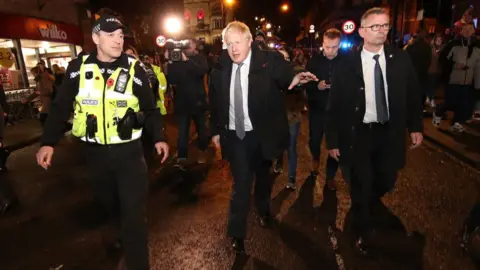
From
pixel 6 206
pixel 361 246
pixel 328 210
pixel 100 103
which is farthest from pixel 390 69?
pixel 6 206

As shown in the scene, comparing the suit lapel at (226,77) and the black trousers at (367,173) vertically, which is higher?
the suit lapel at (226,77)

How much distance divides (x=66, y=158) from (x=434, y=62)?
1022 cm

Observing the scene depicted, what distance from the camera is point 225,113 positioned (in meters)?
3.54

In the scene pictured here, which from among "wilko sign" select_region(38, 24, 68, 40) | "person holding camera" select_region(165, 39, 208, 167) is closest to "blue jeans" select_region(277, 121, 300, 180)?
"person holding camera" select_region(165, 39, 208, 167)

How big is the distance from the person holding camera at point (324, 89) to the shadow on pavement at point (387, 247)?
41.7 inches

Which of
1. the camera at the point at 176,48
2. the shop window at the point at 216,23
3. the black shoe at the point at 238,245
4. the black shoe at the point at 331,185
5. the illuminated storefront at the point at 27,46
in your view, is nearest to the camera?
the black shoe at the point at 238,245

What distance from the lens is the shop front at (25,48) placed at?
13.9 metres

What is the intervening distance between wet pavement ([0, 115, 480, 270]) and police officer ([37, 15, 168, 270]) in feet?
2.65

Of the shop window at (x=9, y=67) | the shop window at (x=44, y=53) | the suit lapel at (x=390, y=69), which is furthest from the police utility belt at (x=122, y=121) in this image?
the shop window at (x=44, y=53)

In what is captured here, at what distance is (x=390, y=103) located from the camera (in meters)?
3.28

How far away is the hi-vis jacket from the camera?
2834 mm

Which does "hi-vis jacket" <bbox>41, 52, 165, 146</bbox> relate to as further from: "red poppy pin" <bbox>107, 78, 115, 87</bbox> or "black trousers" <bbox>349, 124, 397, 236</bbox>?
"black trousers" <bbox>349, 124, 397, 236</bbox>

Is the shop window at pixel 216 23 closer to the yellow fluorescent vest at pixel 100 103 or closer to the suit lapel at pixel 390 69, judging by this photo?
the suit lapel at pixel 390 69

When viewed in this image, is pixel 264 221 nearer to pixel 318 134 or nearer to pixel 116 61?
pixel 318 134
